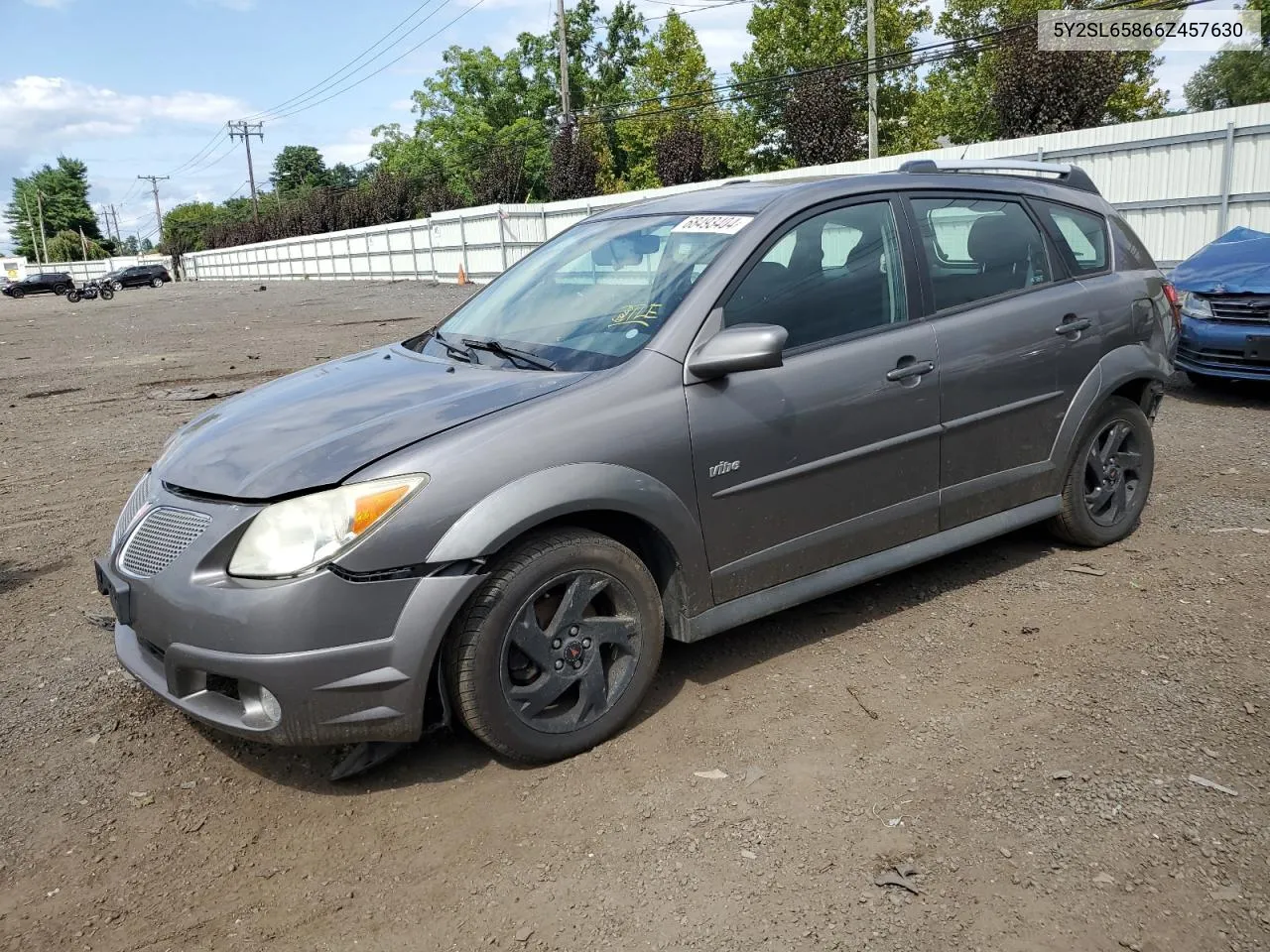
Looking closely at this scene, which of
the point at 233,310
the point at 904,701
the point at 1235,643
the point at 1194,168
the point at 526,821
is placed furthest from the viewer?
the point at 233,310

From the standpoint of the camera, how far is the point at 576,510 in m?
3.07

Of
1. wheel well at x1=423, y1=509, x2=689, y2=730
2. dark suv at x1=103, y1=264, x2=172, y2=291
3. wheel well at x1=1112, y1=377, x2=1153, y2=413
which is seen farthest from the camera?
dark suv at x1=103, y1=264, x2=172, y2=291

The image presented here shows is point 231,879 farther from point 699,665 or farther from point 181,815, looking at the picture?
point 699,665

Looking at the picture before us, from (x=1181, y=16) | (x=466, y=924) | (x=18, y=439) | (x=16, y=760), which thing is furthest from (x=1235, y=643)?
(x=1181, y=16)

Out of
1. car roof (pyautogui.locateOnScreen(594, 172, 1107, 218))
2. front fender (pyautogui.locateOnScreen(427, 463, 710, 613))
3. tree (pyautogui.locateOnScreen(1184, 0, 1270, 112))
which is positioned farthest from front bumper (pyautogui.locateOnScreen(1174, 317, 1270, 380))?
tree (pyautogui.locateOnScreen(1184, 0, 1270, 112))

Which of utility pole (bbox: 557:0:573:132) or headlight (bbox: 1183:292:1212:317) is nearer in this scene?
headlight (bbox: 1183:292:1212:317)

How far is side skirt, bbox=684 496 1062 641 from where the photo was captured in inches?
138

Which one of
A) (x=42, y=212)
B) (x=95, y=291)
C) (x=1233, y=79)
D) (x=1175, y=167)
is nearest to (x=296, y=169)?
(x=42, y=212)

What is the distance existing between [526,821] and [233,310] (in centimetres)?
2936

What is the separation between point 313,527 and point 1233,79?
71.6 m

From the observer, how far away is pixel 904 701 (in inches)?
138

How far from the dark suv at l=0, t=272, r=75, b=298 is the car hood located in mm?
60942

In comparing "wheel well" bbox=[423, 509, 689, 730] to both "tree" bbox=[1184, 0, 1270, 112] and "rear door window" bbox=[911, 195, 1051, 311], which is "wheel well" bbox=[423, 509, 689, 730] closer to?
"rear door window" bbox=[911, 195, 1051, 311]

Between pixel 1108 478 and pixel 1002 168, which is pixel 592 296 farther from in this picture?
pixel 1108 478
